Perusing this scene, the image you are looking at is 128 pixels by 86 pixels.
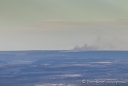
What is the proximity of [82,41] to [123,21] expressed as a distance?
1.57ft

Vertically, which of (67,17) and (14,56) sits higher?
(67,17)

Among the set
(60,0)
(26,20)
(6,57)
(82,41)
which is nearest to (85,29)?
(82,41)

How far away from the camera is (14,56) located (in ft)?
10.6

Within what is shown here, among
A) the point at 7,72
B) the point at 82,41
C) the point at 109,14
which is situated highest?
the point at 109,14

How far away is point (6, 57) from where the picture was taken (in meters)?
3.21

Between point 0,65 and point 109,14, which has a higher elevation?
point 109,14

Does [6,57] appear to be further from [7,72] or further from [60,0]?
[60,0]

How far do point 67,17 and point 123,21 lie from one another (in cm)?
59

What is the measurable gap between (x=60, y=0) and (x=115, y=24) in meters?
0.63

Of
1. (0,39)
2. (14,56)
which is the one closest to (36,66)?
(14,56)

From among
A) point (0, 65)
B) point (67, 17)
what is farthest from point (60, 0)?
point (0, 65)

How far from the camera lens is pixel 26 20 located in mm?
3307

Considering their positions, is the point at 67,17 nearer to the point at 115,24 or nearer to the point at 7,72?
the point at 115,24

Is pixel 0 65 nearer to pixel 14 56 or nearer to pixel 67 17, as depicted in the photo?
pixel 14 56
